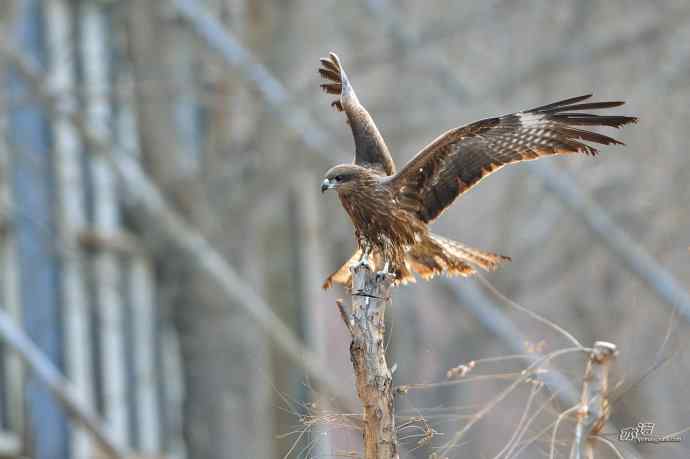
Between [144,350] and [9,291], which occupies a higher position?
[144,350]

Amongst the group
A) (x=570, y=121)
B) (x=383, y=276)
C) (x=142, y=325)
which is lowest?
(x=383, y=276)

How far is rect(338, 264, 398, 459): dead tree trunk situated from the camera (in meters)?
4.18

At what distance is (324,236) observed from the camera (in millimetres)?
16156

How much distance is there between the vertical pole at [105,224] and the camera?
39.2 feet

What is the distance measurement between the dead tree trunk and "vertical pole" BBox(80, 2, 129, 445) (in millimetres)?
7480

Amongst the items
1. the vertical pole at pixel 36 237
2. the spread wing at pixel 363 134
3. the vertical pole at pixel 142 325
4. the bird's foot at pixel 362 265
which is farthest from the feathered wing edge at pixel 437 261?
the vertical pole at pixel 142 325

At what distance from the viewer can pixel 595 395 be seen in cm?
454

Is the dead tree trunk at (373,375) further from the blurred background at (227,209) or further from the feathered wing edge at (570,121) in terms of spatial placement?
the blurred background at (227,209)

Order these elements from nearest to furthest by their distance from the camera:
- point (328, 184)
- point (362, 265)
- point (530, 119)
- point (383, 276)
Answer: point (383, 276) → point (362, 265) → point (530, 119) → point (328, 184)

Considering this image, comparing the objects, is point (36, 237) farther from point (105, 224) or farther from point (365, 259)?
point (365, 259)

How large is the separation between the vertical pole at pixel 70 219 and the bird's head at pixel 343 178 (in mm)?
4629

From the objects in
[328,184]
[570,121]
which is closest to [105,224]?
[328,184]

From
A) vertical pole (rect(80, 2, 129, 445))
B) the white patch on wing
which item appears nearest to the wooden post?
the white patch on wing

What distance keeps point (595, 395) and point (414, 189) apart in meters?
1.81
